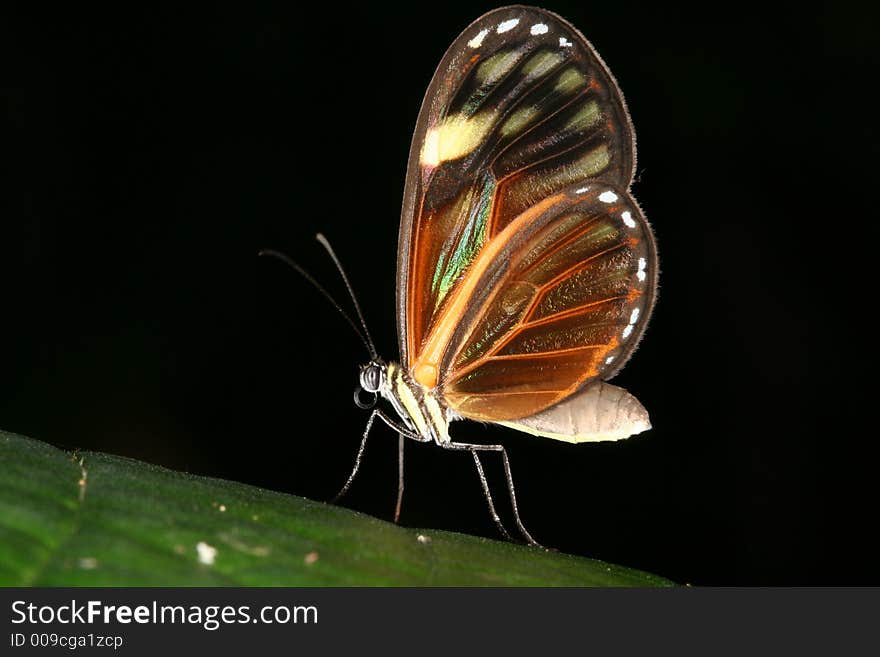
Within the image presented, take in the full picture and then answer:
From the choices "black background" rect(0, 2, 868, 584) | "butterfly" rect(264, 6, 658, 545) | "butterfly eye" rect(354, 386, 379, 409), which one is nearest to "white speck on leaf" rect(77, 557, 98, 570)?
"butterfly" rect(264, 6, 658, 545)

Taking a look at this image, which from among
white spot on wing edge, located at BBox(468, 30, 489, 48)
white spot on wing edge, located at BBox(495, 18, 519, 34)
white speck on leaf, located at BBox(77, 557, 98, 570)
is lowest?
white speck on leaf, located at BBox(77, 557, 98, 570)

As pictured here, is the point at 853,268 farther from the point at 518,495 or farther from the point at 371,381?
the point at 371,381

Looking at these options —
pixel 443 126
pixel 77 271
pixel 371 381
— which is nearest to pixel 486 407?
pixel 371 381

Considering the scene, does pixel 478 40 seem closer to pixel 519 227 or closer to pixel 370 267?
pixel 519 227

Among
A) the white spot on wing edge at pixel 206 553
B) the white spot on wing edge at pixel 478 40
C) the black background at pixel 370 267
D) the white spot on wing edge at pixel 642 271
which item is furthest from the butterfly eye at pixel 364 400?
the white spot on wing edge at pixel 206 553

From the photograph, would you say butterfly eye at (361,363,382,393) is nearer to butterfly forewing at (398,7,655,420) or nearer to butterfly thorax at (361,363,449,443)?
butterfly thorax at (361,363,449,443)
